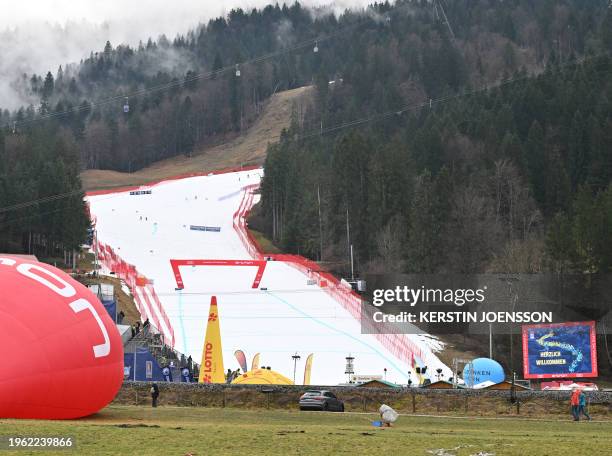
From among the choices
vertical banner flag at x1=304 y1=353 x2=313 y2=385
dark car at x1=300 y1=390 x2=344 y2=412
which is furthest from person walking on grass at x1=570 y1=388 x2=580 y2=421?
vertical banner flag at x1=304 y1=353 x2=313 y2=385

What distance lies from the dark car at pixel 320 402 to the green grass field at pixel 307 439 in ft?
22.0

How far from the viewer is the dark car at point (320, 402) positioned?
3266 centimetres

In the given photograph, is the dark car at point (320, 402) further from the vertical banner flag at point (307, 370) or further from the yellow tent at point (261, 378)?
the vertical banner flag at point (307, 370)

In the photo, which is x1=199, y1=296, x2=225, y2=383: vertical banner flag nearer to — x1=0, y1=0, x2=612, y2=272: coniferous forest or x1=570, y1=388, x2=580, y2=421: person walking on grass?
x1=570, y1=388, x2=580, y2=421: person walking on grass

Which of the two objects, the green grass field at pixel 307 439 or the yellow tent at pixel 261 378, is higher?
the yellow tent at pixel 261 378

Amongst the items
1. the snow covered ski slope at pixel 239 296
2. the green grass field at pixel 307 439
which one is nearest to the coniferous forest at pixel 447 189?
the snow covered ski slope at pixel 239 296

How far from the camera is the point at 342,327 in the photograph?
199 feet

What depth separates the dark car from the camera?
3266 cm

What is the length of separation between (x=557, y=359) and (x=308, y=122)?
136707 mm

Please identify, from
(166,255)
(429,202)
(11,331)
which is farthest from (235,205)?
(11,331)

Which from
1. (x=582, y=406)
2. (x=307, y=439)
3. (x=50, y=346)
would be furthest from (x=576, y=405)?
(x=50, y=346)

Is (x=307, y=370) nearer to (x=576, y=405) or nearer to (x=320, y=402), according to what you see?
(x=320, y=402)

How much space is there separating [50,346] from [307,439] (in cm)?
557

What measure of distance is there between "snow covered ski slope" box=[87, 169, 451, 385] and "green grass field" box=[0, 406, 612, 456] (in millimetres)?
25848
